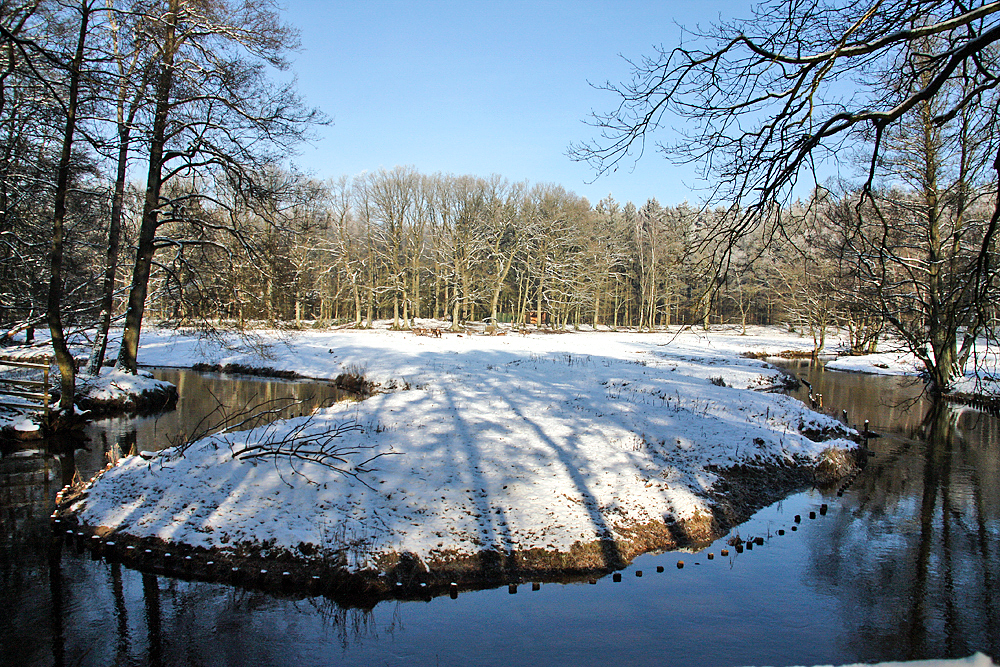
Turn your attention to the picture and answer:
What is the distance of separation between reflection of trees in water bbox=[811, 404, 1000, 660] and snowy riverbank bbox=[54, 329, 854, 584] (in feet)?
3.93

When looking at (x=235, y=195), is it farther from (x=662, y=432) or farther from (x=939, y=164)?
(x=939, y=164)

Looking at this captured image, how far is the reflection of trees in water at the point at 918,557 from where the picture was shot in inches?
213

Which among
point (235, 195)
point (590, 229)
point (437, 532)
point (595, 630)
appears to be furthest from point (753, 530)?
point (590, 229)

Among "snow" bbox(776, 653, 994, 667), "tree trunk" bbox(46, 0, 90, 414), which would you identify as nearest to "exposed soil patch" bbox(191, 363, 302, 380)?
"tree trunk" bbox(46, 0, 90, 414)

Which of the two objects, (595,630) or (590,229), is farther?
(590,229)

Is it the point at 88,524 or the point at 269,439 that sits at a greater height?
the point at 269,439

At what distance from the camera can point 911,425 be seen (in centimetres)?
1520

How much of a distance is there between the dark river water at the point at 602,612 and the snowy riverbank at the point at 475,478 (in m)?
0.60

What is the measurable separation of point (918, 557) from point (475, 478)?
562 centimetres

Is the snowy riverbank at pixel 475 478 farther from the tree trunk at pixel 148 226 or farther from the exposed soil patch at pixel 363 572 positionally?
the tree trunk at pixel 148 226

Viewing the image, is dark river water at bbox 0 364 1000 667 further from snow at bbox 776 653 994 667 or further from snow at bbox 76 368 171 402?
snow at bbox 76 368 171 402

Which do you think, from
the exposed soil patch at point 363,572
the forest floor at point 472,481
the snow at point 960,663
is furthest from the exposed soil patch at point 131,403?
the snow at point 960,663

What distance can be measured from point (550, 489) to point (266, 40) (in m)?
11.9

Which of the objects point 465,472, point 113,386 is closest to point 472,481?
point 465,472
